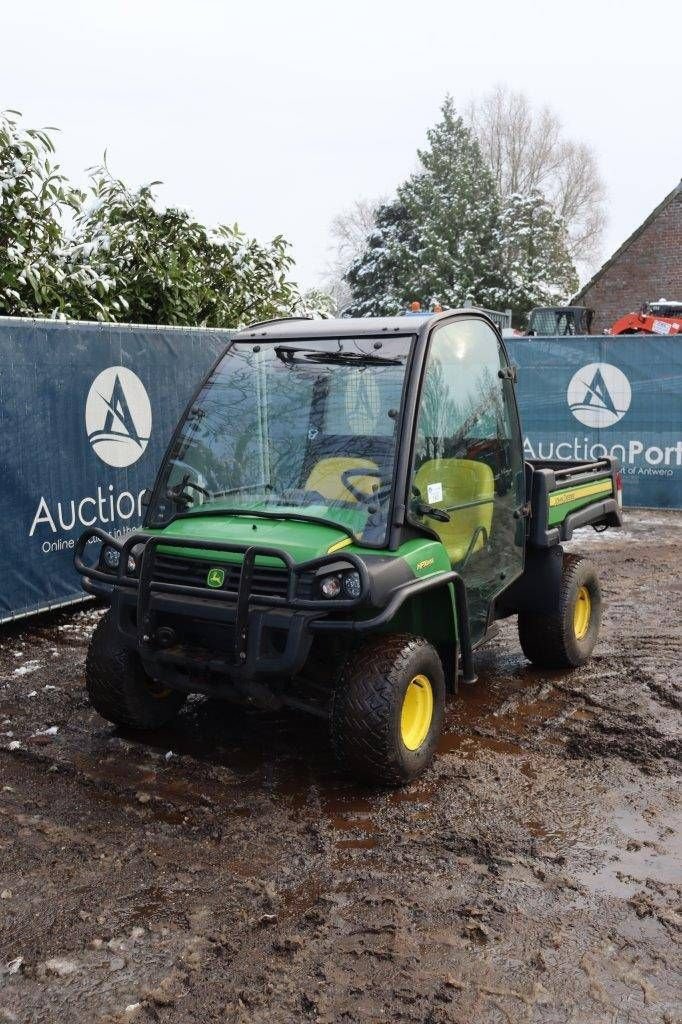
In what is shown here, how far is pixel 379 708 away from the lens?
3832 millimetres

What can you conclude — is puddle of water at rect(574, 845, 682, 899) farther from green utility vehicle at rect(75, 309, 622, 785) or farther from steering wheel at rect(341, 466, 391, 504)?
steering wheel at rect(341, 466, 391, 504)

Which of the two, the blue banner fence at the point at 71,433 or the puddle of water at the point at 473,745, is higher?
the blue banner fence at the point at 71,433

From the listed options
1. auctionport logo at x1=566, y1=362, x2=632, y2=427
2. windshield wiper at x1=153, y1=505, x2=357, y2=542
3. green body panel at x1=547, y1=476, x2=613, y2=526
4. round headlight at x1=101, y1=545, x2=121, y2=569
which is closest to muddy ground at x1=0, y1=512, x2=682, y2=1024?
round headlight at x1=101, y1=545, x2=121, y2=569

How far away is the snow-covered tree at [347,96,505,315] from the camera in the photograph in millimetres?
38778

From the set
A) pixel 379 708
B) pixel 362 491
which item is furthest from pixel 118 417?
pixel 379 708

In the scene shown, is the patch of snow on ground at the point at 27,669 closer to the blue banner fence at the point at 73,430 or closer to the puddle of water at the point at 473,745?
the blue banner fence at the point at 73,430

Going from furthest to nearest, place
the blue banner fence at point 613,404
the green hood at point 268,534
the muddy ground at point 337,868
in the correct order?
the blue banner fence at point 613,404 → the green hood at point 268,534 → the muddy ground at point 337,868

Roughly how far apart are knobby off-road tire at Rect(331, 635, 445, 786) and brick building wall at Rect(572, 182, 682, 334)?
28404 millimetres

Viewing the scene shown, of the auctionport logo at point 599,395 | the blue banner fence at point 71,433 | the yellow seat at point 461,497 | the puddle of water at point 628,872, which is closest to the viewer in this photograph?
the puddle of water at point 628,872

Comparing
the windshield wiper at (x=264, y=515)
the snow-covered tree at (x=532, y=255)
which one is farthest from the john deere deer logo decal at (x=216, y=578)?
the snow-covered tree at (x=532, y=255)

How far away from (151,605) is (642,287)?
28.9 meters

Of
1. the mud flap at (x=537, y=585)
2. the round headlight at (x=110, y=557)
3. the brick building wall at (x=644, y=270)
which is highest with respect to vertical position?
the brick building wall at (x=644, y=270)

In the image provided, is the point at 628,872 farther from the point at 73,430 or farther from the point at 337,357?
the point at 73,430

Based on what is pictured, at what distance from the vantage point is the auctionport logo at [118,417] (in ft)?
23.4
